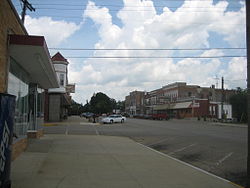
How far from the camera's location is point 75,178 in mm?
7152

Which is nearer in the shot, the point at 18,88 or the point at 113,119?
the point at 18,88

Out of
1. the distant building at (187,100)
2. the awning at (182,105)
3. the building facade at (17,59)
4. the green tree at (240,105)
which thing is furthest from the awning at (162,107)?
the building facade at (17,59)

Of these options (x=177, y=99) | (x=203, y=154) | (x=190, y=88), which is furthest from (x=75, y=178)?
(x=190, y=88)

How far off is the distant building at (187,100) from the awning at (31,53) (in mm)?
56814

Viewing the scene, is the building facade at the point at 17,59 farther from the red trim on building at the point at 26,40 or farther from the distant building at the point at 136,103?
the distant building at the point at 136,103

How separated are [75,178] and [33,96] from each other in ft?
34.0

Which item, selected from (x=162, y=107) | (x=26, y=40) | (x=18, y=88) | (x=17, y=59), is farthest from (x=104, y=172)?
(x=162, y=107)

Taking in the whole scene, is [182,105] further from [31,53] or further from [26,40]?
[26,40]

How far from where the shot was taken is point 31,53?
380 inches

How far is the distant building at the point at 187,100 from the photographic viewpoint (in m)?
71.2

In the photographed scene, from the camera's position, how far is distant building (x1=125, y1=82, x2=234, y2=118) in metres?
71.2

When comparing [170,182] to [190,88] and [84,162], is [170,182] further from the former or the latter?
[190,88]

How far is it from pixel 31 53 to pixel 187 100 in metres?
67.5

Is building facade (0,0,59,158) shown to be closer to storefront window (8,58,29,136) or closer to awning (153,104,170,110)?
storefront window (8,58,29,136)
